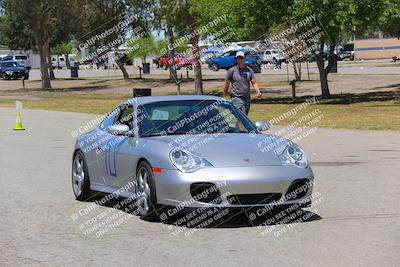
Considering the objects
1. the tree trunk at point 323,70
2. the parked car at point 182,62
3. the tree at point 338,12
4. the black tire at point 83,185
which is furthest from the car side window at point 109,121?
the parked car at point 182,62

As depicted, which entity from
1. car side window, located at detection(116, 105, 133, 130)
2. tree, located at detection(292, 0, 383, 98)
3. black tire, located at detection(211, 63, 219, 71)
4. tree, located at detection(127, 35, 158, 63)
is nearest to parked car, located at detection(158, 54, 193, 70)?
black tire, located at detection(211, 63, 219, 71)

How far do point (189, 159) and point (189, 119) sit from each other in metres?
1.33

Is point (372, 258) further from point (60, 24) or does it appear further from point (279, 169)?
point (60, 24)

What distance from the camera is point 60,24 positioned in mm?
57281

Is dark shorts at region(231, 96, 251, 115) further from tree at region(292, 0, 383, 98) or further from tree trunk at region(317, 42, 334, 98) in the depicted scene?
tree trunk at region(317, 42, 334, 98)

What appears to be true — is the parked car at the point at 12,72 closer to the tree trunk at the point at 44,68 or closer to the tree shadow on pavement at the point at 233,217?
the tree trunk at the point at 44,68

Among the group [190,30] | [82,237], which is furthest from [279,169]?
[190,30]

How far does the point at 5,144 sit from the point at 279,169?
37.4ft

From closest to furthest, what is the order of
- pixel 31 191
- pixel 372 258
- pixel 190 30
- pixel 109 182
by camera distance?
pixel 372 258 < pixel 109 182 < pixel 31 191 < pixel 190 30

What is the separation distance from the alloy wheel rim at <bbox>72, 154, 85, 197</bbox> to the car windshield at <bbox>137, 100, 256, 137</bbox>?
52.0 inches

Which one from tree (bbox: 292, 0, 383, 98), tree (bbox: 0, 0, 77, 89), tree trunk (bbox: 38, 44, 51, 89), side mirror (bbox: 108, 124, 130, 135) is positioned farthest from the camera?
tree trunk (bbox: 38, 44, 51, 89)

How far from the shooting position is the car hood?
7734 mm

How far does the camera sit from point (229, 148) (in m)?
7.95

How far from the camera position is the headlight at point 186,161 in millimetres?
7656
